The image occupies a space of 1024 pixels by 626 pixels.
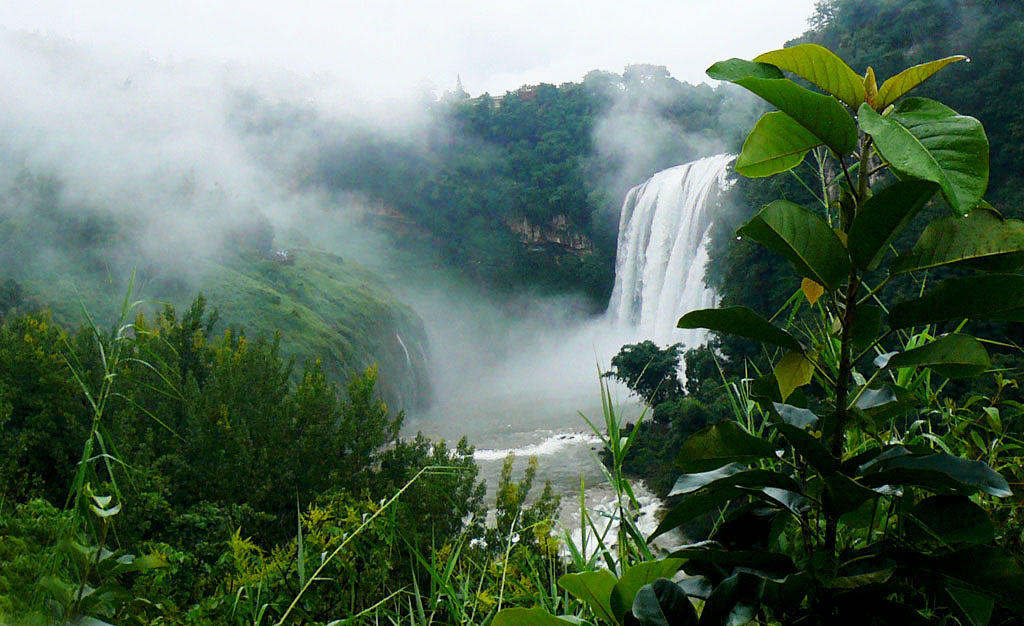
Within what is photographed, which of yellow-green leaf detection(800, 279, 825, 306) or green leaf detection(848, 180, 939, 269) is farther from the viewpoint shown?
A: yellow-green leaf detection(800, 279, 825, 306)

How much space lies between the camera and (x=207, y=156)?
27141 mm

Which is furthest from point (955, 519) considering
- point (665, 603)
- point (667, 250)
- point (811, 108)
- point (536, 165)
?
point (536, 165)

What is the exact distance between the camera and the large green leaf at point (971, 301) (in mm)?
537

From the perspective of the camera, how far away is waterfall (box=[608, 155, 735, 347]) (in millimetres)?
15297

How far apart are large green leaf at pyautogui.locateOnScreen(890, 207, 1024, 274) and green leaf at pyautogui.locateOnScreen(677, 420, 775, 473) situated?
7.8 inches

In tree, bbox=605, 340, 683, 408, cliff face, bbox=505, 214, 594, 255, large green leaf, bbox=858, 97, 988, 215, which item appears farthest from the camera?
cliff face, bbox=505, 214, 594, 255

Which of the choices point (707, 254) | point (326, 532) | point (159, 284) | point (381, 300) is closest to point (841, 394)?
point (326, 532)

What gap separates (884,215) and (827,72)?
159 millimetres

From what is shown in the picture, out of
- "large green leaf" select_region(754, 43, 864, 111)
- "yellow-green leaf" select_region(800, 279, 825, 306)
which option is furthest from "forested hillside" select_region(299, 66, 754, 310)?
"large green leaf" select_region(754, 43, 864, 111)

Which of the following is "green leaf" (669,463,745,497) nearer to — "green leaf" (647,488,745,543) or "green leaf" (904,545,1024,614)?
"green leaf" (647,488,745,543)

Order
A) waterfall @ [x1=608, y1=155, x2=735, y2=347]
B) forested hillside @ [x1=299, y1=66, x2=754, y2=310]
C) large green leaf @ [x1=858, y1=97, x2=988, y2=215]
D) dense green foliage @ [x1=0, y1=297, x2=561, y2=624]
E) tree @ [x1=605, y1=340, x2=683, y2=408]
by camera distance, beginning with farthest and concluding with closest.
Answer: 1. forested hillside @ [x1=299, y1=66, x2=754, y2=310]
2. waterfall @ [x1=608, y1=155, x2=735, y2=347]
3. tree @ [x1=605, y1=340, x2=683, y2=408]
4. dense green foliage @ [x1=0, y1=297, x2=561, y2=624]
5. large green leaf @ [x1=858, y1=97, x2=988, y2=215]

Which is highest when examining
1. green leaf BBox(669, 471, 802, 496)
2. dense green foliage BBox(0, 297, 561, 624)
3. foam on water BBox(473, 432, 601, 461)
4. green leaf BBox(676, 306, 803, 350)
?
green leaf BBox(676, 306, 803, 350)

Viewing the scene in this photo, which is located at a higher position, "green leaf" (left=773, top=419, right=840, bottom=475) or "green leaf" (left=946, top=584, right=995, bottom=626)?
"green leaf" (left=773, top=419, right=840, bottom=475)

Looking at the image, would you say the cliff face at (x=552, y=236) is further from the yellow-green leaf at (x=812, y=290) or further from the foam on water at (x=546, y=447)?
the yellow-green leaf at (x=812, y=290)
